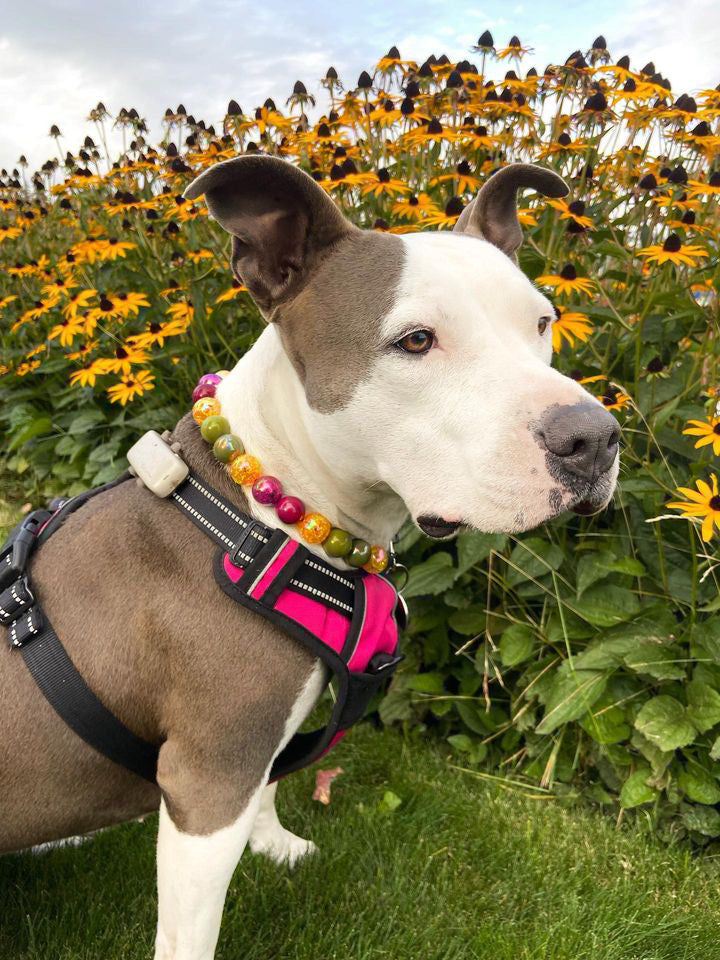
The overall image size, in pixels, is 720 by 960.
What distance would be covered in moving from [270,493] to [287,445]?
140 mm

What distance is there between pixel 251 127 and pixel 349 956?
12.9 ft

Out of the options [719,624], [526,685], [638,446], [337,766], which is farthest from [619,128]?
[337,766]

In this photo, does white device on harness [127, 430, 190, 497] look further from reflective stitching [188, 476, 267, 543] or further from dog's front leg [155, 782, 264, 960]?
dog's front leg [155, 782, 264, 960]

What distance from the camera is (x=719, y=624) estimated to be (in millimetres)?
3135

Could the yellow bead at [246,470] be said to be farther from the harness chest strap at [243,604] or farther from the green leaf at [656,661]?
the green leaf at [656,661]

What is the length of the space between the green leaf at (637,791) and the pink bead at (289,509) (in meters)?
1.97

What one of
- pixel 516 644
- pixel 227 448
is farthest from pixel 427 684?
pixel 227 448

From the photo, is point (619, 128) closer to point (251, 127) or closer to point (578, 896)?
point (251, 127)

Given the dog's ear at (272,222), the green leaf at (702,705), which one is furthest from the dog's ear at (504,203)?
the green leaf at (702,705)

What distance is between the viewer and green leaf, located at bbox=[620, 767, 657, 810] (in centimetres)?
317

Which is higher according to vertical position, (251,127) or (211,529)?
(251,127)

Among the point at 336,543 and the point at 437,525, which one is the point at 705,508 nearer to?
the point at 437,525

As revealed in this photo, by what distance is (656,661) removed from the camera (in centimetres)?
316

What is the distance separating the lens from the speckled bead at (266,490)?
2072mm
